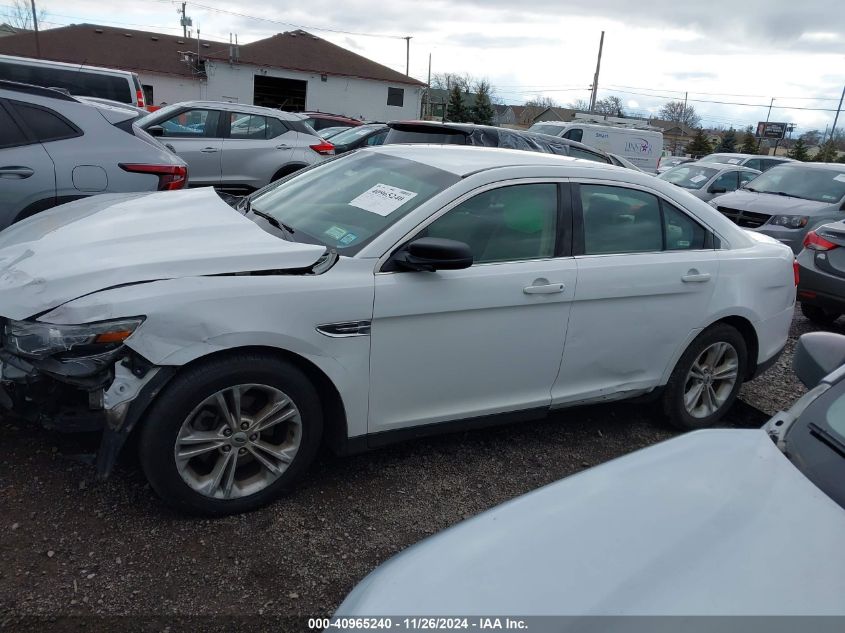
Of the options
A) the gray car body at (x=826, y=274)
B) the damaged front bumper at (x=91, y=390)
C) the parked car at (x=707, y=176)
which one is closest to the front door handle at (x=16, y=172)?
the damaged front bumper at (x=91, y=390)

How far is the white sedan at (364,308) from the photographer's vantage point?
2.78 m

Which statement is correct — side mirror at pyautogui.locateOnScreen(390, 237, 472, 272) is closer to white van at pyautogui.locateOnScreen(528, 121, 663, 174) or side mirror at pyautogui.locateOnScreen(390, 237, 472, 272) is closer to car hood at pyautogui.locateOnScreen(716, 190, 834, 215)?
car hood at pyautogui.locateOnScreen(716, 190, 834, 215)

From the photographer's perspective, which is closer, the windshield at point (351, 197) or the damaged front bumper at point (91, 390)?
the damaged front bumper at point (91, 390)

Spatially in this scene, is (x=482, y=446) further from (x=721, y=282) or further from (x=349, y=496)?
(x=721, y=282)

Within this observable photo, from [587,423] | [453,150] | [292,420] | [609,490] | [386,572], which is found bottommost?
[587,423]

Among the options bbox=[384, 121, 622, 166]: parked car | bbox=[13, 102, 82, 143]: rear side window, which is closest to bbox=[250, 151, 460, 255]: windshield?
bbox=[13, 102, 82, 143]: rear side window

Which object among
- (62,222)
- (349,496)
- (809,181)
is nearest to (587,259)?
(349,496)

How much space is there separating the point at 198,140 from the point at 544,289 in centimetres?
865

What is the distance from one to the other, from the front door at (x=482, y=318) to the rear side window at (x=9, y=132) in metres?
3.73

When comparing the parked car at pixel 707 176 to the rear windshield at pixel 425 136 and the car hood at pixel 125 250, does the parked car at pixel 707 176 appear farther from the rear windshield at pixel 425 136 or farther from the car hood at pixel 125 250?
the car hood at pixel 125 250

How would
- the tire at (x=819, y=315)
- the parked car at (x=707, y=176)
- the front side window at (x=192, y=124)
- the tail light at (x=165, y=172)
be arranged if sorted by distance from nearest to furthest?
the tail light at (x=165, y=172) → the tire at (x=819, y=315) → the front side window at (x=192, y=124) → the parked car at (x=707, y=176)

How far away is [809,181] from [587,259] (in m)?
8.87

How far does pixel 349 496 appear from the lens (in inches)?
133

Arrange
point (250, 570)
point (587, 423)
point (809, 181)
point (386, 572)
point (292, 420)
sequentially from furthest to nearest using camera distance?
point (809, 181) → point (587, 423) → point (292, 420) → point (250, 570) → point (386, 572)
